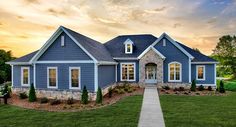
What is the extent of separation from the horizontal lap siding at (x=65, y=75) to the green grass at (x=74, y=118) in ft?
15.6

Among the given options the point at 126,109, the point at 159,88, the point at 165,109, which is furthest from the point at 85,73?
the point at 159,88

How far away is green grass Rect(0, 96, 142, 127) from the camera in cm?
1112

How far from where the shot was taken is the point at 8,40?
2467cm

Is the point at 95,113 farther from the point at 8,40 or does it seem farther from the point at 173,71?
the point at 8,40

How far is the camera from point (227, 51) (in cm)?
5094

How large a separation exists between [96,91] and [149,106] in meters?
5.23

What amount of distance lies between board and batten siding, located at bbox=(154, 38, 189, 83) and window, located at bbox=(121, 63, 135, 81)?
3.84m

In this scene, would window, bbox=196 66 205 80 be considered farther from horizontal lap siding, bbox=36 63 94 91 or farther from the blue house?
horizontal lap siding, bbox=36 63 94 91

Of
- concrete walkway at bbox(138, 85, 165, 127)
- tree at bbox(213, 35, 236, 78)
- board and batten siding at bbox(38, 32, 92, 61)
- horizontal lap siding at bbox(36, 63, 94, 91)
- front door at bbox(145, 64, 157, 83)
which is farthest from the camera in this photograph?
tree at bbox(213, 35, 236, 78)

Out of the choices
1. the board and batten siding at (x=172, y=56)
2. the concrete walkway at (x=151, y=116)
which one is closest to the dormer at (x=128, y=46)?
the board and batten siding at (x=172, y=56)

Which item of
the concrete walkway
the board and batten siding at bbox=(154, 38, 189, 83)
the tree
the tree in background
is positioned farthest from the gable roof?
the tree

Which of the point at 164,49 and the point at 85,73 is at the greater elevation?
the point at 164,49

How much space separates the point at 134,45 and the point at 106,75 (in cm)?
873

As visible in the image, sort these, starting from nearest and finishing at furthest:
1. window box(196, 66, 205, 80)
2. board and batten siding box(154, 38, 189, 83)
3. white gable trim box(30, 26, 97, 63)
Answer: white gable trim box(30, 26, 97, 63), board and batten siding box(154, 38, 189, 83), window box(196, 66, 205, 80)
